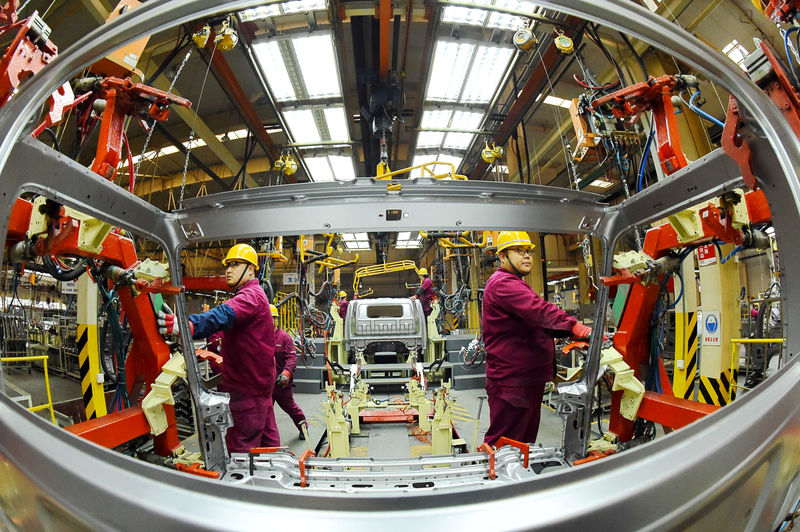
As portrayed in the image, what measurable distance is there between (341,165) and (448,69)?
2.88m

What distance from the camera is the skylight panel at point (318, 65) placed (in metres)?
3.80

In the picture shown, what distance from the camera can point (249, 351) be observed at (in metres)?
2.79

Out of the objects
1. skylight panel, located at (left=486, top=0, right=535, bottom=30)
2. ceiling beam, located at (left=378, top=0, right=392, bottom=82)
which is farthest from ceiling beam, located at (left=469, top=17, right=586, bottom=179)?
ceiling beam, located at (left=378, top=0, right=392, bottom=82)

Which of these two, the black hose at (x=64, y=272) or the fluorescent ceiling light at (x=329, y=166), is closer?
the black hose at (x=64, y=272)

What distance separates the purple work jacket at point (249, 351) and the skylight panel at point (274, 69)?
2.70m

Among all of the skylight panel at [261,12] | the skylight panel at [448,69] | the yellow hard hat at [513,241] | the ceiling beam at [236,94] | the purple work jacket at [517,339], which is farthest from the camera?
the ceiling beam at [236,94]

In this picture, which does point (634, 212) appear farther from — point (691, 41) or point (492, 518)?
point (492, 518)

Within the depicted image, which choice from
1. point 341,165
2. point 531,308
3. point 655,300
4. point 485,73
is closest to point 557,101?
point 485,73

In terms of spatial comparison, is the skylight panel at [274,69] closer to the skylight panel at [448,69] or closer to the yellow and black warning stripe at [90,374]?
the skylight panel at [448,69]

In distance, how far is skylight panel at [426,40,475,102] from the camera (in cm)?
398

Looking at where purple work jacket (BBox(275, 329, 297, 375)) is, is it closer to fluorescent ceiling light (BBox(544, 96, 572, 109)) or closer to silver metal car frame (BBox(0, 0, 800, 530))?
silver metal car frame (BBox(0, 0, 800, 530))

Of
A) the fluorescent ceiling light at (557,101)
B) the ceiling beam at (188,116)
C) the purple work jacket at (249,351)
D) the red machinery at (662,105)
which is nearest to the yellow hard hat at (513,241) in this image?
the red machinery at (662,105)

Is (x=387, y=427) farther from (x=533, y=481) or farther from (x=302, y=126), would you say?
(x=302, y=126)

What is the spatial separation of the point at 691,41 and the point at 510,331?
2.08 m
